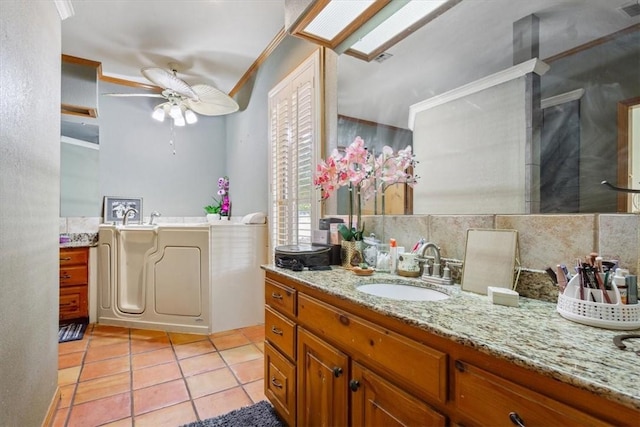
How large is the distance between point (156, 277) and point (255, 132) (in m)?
1.81

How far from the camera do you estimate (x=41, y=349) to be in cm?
149

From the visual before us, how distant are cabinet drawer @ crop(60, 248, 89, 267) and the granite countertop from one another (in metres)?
3.09

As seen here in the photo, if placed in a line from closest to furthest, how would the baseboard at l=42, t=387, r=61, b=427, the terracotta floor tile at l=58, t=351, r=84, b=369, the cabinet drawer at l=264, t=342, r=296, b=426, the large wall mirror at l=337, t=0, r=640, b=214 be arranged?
the large wall mirror at l=337, t=0, r=640, b=214 < the cabinet drawer at l=264, t=342, r=296, b=426 < the baseboard at l=42, t=387, r=61, b=427 < the terracotta floor tile at l=58, t=351, r=84, b=369

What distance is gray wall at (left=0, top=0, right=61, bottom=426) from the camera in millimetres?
1101

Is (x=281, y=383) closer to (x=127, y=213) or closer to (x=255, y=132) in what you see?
(x=255, y=132)

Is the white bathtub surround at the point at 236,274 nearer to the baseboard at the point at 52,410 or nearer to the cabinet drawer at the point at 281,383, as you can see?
the baseboard at the point at 52,410

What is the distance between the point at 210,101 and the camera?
3129 mm

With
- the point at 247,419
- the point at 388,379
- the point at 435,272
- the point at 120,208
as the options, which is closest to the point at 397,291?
the point at 435,272

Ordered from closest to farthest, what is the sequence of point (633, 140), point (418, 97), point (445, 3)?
point (633, 140) < point (445, 3) < point (418, 97)

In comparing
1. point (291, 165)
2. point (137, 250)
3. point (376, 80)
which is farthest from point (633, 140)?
point (137, 250)

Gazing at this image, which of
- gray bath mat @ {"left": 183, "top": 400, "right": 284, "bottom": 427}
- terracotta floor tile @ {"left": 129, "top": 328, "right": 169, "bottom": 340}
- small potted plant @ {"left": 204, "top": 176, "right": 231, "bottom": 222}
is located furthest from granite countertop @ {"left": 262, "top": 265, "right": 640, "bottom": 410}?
small potted plant @ {"left": 204, "top": 176, "right": 231, "bottom": 222}

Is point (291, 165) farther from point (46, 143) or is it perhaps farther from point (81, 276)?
point (81, 276)

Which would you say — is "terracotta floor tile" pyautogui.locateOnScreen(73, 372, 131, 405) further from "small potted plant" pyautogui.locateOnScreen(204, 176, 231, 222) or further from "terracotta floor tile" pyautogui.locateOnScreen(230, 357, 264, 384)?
"small potted plant" pyautogui.locateOnScreen(204, 176, 231, 222)

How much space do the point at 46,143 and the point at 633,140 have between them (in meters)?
2.47
